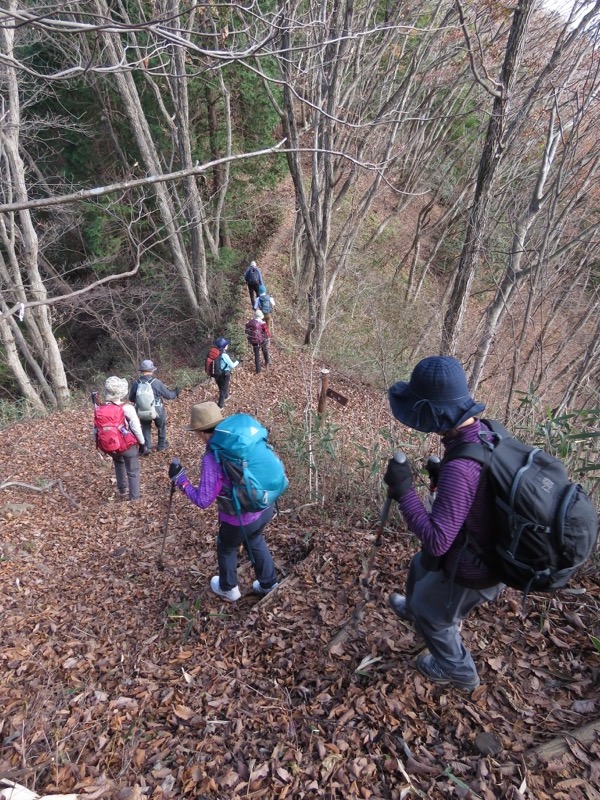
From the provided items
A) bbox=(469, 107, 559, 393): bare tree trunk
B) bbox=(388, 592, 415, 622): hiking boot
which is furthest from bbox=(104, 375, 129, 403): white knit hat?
bbox=(469, 107, 559, 393): bare tree trunk

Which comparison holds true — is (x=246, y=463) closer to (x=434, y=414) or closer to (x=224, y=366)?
(x=434, y=414)

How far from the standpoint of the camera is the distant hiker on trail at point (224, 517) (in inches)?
127

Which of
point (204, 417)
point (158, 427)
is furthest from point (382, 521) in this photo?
point (158, 427)

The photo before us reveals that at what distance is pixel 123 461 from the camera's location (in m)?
6.20

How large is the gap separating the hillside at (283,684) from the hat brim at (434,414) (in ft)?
5.63

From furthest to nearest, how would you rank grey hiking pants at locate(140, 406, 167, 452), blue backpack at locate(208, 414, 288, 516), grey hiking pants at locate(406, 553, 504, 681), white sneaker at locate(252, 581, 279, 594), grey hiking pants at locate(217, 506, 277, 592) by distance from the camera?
grey hiking pants at locate(140, 406, 167, 452) → white sneaker at locate(252, 581, 279, 594) → grey hiking pants at locate(217, 506, 277, 592) → blue backpack at locate(208, 414, 288, 516) → grey hiking pants at locate(406, 553, 504, 681)

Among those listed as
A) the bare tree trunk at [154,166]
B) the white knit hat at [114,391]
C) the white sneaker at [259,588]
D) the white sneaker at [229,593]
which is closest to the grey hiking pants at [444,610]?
the white sneaker at [259,588]

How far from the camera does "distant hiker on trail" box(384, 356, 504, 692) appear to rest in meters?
2.01

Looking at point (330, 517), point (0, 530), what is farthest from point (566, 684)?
point (0, 530)

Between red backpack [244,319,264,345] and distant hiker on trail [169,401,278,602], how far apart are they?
7.41m

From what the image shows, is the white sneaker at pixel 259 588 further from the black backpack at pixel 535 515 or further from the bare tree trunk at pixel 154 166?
the bare tree trunk at pixel 154 166

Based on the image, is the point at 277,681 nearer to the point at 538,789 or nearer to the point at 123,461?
the point at 538,789

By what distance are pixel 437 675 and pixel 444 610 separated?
58 cm

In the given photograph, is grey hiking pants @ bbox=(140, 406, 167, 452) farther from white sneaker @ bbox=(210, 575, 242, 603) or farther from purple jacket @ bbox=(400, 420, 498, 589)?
purple jacket @ bbox=(400, 420, 498, 589)
